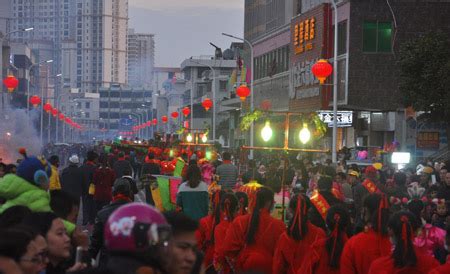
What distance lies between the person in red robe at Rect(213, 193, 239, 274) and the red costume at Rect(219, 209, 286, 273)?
34 cm

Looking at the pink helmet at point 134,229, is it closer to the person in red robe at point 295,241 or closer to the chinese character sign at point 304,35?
the person in red robe at point 295,241

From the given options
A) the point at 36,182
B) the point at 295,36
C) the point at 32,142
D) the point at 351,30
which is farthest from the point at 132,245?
the point at 295,36

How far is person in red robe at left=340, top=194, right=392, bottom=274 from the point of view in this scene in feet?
28.9

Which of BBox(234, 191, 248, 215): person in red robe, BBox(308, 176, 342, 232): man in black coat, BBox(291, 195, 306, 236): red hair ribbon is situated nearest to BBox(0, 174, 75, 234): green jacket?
BBox(291, 195, 306, 236): red hair ribbon

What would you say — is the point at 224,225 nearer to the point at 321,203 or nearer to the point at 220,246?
the point at 220,246

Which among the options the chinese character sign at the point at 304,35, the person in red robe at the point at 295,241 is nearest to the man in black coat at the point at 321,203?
the person in red robe at the point at 295,241

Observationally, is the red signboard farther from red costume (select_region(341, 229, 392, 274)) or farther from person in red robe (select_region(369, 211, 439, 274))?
person in red robe (select_region(369, 211, 439, 274))

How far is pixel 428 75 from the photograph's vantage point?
39875mm

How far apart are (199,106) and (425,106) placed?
82.7 meters

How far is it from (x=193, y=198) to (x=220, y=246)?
4.81m

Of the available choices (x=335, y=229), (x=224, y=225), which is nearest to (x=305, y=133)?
(x=224, y=225)

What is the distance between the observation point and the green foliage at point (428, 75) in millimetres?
39188

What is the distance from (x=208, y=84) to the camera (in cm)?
12188

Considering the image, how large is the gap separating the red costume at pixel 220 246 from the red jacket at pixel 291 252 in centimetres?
94
